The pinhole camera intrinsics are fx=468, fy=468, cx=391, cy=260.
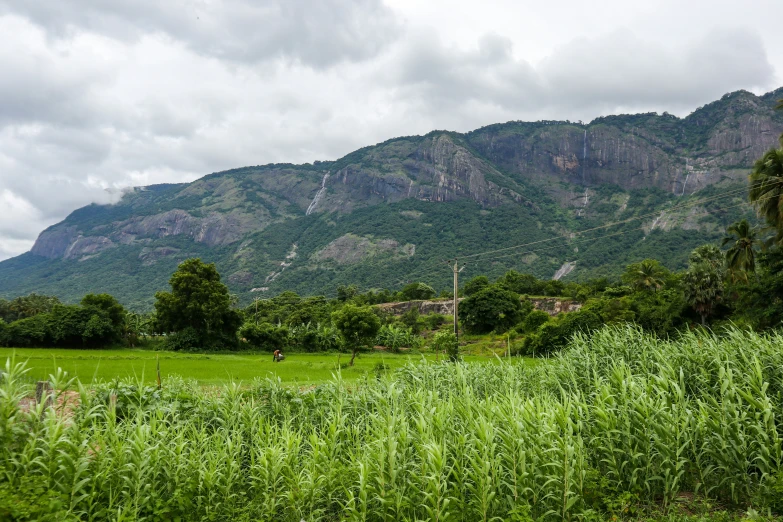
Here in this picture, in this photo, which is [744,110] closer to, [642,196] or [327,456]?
[642,196]

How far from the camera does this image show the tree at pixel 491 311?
57.2m

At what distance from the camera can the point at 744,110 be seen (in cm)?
17888

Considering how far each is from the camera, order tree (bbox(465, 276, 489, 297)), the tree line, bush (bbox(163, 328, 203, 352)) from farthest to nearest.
Answer: tree (bbox(465, 276, 489, 297)) < bush (bbox(163, 328, 203, 352)) < the tree line

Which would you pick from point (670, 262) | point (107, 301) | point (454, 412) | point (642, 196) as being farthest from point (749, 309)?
point (642, 196)

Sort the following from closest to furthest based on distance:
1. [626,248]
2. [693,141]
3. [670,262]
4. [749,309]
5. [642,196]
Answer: [749,309]
[670,262]
[626,248]
[642,196]
[693,141]

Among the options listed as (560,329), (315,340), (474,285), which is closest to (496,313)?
(474,285)

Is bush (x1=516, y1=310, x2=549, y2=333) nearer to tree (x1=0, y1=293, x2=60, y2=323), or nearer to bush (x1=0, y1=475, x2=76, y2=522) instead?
bush (x1=0, y1=475, x2=76, y2=522)

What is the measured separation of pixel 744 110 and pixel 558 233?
93.8m

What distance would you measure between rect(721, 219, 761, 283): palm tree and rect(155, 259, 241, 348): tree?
40930 mm

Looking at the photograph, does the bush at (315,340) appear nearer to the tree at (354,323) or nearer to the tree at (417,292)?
the tree at (354,323)

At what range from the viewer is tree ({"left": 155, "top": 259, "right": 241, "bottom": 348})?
134ft

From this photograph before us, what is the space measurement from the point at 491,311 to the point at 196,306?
33.8 meters

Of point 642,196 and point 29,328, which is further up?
point 642,196

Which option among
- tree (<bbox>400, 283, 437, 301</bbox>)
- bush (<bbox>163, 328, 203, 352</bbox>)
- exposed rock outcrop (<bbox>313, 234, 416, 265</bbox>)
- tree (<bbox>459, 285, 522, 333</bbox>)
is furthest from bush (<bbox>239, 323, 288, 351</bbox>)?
exposed rock outcrop (<bbox>313, 234, 416, 265</bbox>)
